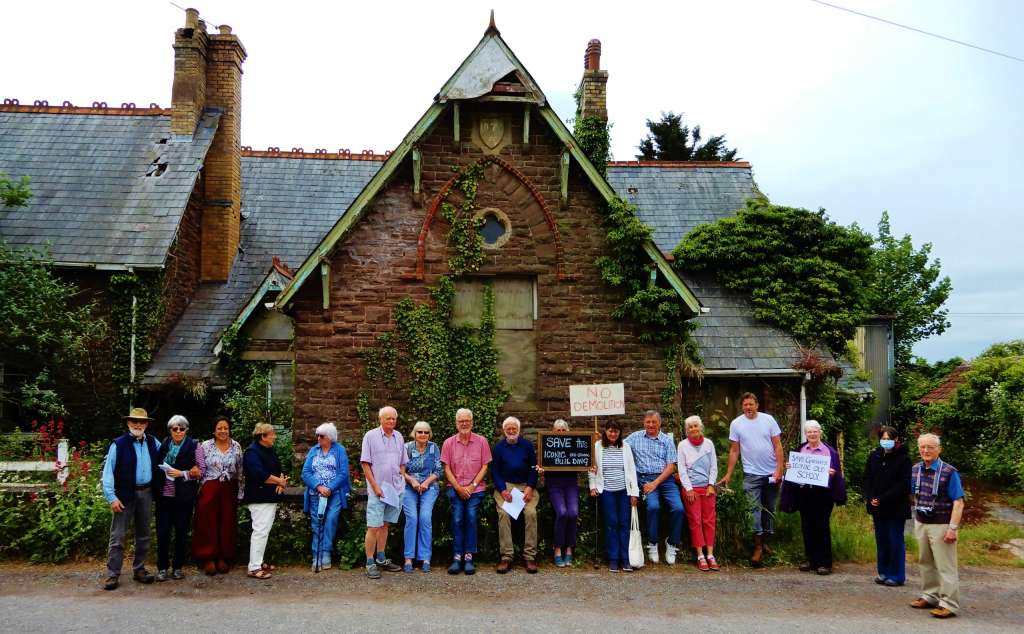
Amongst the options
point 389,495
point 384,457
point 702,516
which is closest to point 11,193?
point 384,457

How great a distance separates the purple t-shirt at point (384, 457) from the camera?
7.90 metres

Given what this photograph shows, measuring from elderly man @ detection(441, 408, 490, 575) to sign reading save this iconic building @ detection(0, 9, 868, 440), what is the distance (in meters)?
2.04

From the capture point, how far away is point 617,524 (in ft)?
26.9

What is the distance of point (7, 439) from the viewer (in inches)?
464

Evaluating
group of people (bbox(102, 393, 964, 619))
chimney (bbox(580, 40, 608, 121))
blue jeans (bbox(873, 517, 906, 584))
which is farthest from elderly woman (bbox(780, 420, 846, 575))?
chimney (bbox(580, 40, 608, 121))

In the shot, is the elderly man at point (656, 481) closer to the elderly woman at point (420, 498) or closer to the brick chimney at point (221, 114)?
the elderly woman at point (420, 498)

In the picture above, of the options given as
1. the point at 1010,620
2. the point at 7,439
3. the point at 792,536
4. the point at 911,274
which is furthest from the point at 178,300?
the point at 911,274

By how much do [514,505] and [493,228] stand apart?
4209 millimetres

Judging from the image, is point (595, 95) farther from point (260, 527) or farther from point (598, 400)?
point (260, 527)

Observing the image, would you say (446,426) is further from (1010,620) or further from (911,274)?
(911,274)

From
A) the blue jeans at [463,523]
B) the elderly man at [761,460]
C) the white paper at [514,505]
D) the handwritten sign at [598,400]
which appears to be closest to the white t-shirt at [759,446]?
the elderly man at [761,460]

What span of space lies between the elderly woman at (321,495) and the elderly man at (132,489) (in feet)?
5.31

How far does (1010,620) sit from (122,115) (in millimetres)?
19266

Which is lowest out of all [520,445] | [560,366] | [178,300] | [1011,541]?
[1011,541]
